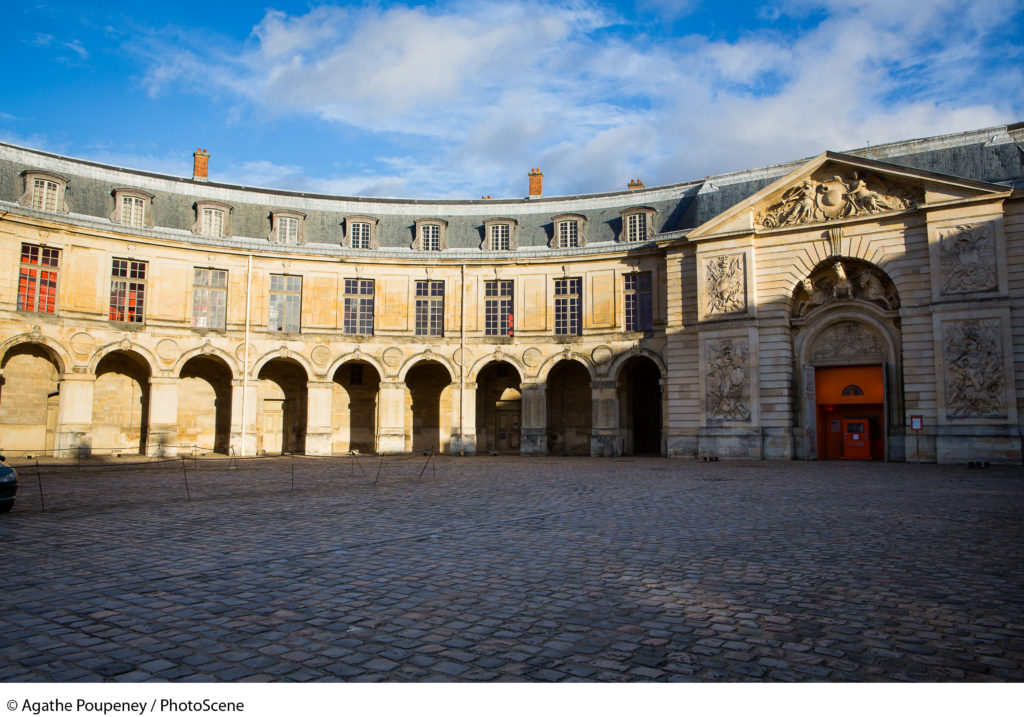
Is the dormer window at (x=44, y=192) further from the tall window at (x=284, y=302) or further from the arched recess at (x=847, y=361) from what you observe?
the arched recess at (x=847, y=361)

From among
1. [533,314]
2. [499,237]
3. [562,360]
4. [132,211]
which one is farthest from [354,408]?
[132,211]

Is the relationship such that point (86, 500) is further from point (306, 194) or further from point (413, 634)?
point (306, 194)

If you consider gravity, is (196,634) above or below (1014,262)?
below

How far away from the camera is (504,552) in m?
8.06

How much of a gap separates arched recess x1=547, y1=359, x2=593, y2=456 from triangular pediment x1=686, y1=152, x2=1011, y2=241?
357 inches

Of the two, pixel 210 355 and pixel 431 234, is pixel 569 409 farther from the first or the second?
pixel 210 355

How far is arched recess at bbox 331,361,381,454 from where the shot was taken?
114 feet

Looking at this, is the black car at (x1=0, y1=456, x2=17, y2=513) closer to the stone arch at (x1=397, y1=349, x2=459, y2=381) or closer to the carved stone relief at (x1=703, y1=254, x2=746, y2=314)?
the stone arch at (x1=397, y1=349, x2=459, y2=381)

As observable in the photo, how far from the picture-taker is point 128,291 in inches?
1168

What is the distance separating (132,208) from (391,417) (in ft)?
46.2

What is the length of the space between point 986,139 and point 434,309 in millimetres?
22934

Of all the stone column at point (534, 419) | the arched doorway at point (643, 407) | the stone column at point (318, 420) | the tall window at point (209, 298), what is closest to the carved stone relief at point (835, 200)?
the arched doorway at point (643, 407)

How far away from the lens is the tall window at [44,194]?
91.1 ft
